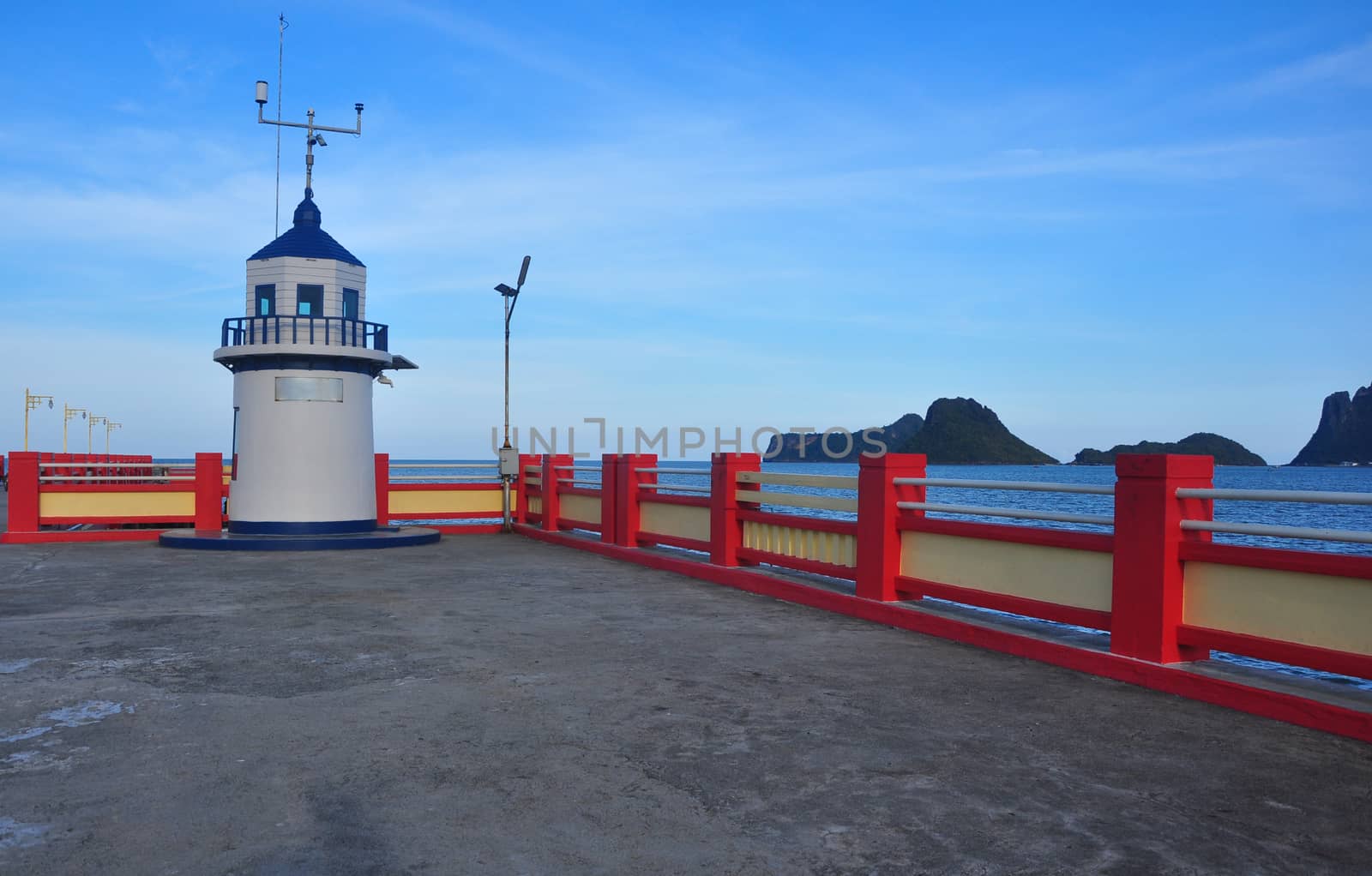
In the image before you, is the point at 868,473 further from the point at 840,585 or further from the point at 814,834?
the point at 814,834

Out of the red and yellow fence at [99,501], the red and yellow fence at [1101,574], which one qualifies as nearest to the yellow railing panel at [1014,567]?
the red and yellow fence at [1101,574]

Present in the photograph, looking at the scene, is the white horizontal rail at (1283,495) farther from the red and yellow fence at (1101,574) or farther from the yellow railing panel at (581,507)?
the yellow railing panel at (581,507)

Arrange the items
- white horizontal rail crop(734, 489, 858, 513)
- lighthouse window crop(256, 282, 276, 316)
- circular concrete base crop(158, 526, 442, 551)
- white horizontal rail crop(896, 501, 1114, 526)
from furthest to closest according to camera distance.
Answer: lighthouse window crop(256, 282, 276, 316)
circular concrete base crop(158, 526, 442, 551)
white horizontal rail crop(734, 489, 858, 513)
white horizontal rail crop(896, 501, 1114, 526)

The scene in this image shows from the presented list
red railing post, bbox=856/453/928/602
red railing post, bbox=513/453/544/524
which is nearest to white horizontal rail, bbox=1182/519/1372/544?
red railing post, bbox=856/453/928/602

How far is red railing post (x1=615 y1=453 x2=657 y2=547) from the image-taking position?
15.3 metres

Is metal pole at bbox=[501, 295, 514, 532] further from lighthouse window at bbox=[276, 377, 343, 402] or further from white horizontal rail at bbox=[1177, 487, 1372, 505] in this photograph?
white horizontal rail at bbox=[1177, 487, 1372, 505]

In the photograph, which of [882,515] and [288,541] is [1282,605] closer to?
[882,515]

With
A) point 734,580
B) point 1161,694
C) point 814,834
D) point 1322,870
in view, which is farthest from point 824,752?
point 734,580

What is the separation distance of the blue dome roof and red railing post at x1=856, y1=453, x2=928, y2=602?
11.8m

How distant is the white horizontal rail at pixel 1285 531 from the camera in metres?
5.72

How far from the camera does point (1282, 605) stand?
245 inches

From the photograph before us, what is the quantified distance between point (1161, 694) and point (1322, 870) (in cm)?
285

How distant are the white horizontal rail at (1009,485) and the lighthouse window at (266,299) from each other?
40.1 ft

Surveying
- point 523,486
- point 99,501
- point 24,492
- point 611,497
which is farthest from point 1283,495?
point 24,492
